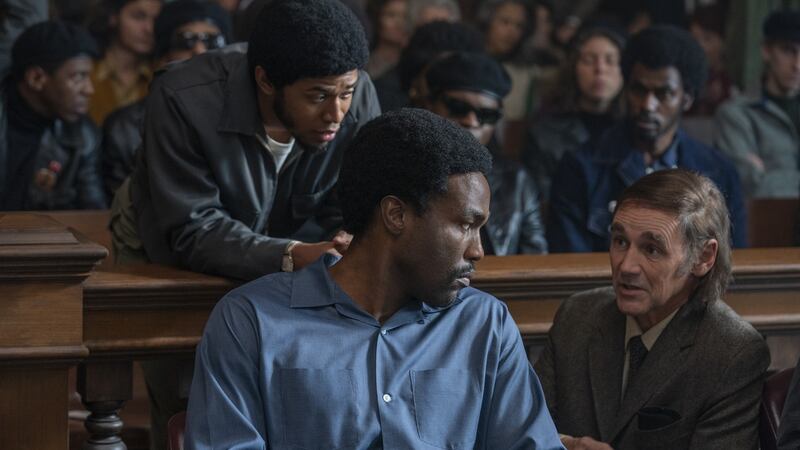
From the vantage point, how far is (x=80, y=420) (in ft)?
12.7

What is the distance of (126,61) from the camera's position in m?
6.83

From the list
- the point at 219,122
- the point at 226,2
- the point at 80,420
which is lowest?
the point at 80,420

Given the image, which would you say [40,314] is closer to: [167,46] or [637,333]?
[637,333]

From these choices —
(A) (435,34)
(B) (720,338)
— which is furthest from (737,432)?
(A) (435,34)

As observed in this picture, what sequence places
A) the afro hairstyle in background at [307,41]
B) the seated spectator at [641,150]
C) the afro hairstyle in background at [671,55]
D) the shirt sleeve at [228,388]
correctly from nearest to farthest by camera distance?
the shirt sleeve at [228,388] → the afro hairstyle in background at [307,41] → the seated spectator at [641,150] → the afro hairstyle in background at [671,55]

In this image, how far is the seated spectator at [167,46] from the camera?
5.59 meters

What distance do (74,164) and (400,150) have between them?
3327mm

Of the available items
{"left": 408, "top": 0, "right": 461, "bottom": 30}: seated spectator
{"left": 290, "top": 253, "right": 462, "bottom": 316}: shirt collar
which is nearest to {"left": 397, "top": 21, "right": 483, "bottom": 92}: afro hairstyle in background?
{"left": 408, "top": 0, "right": 461, "bottom": 30}: seated spectator

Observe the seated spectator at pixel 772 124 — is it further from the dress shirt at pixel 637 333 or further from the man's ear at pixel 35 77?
the dress shirt at pixel 637 333

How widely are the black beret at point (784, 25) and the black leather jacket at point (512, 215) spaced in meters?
2.49

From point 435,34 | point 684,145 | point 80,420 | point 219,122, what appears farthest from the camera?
point 435,34

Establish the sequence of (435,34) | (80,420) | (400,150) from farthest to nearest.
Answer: (435,34) < (80,420) < (400,150)

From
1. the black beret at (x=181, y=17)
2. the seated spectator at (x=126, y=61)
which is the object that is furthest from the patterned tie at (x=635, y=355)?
the seated spectator at (x=126, y=61)

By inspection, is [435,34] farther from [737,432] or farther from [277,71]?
[737,432]
